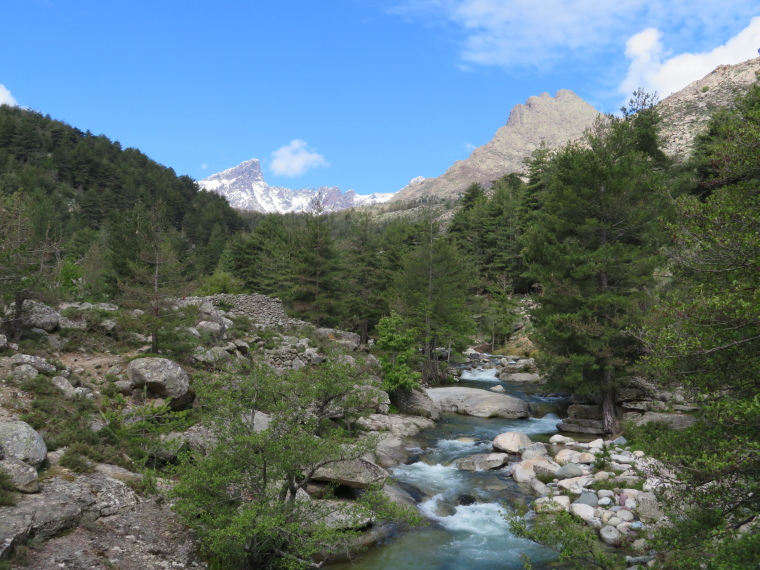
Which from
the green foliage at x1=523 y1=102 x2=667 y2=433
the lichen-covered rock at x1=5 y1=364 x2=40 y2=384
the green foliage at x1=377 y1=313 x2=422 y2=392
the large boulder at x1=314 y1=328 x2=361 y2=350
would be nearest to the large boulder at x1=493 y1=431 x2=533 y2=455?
the green foliage at x1=523 y1=102 x2=667 y2=433

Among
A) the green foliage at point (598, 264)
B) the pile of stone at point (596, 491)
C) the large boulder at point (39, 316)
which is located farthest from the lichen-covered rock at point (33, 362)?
the green foliage at point (598, 264)

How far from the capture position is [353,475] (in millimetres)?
12312

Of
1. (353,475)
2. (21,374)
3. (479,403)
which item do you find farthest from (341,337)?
(21,374)

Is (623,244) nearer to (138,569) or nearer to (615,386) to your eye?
(615,386)

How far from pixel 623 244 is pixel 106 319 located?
23.2 metres

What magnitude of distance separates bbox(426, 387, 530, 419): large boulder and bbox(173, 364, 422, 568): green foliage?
51.0 ft

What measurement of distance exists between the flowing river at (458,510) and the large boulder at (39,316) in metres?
14.1

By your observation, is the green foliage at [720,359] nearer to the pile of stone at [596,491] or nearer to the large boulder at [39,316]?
the pile of stone at [596,491]

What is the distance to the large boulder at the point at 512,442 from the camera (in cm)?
1698

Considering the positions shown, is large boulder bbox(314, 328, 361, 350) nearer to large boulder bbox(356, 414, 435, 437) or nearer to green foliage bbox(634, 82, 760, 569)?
large boulder bbox(356, 414, 435, 437)

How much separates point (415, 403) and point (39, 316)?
17058mm

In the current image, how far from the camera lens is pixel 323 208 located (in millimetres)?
37938

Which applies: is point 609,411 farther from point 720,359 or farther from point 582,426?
point 720,359

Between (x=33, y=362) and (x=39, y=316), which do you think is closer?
(x=33, y=362)
